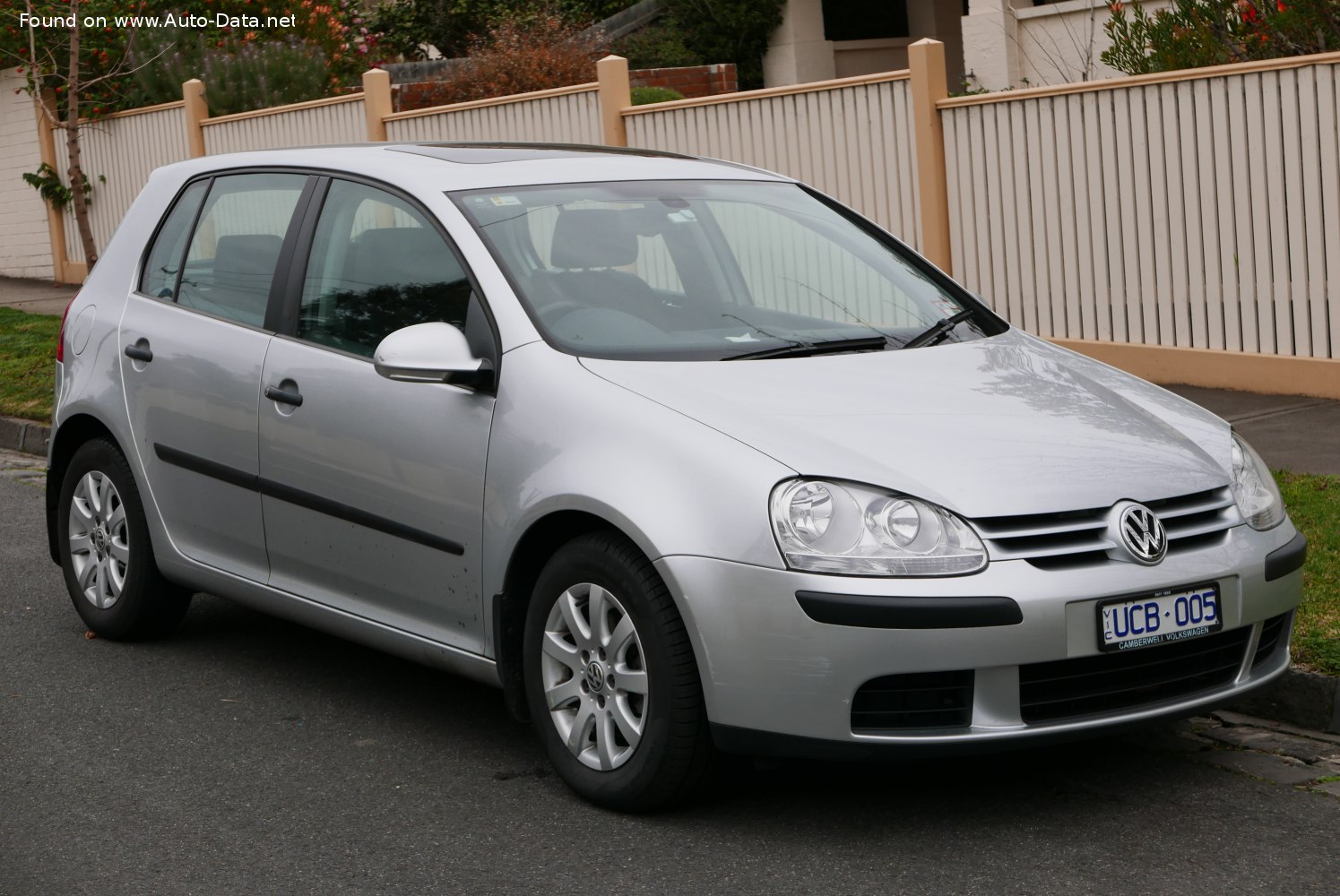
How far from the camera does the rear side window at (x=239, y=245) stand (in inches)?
211

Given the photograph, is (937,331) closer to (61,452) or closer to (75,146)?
(61,452)

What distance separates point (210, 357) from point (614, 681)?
75.9 inches

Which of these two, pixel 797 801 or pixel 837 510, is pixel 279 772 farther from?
pixel 837 510

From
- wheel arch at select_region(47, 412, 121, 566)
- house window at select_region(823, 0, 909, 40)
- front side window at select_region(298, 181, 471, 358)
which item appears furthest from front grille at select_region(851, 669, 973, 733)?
house window at select_region(823, 0, 909, 40)

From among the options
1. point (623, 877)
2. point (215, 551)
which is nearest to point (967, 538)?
point (623, 877)

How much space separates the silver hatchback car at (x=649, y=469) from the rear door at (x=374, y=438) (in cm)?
1

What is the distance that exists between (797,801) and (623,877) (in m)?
0.61

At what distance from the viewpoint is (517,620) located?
4480mm

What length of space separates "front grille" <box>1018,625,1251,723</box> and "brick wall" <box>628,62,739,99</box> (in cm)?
1385

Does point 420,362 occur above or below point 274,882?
above

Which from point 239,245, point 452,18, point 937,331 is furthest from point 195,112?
point 937,331

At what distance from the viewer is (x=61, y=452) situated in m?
6.19

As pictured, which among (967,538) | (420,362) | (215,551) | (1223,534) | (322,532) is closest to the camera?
(967,538)

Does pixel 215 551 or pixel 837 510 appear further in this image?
pixel 215 551
